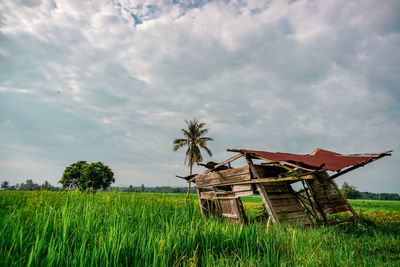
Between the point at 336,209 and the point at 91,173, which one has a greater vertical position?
the point at 91,173

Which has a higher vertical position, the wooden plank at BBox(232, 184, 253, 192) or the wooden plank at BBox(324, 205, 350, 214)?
the wooden plank at BBox(232, 184, 253, 192)

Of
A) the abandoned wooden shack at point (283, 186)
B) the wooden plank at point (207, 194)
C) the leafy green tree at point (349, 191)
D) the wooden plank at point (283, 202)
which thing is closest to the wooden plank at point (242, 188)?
the abandoned wooden shack at point (283, 186)

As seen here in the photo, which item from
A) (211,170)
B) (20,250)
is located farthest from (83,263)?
(211,170)

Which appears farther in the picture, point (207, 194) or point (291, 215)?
point (207, 194)

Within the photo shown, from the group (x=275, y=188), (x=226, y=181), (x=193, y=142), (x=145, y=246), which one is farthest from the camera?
(x=193, y=142)

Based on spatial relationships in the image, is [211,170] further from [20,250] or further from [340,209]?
[20,250]

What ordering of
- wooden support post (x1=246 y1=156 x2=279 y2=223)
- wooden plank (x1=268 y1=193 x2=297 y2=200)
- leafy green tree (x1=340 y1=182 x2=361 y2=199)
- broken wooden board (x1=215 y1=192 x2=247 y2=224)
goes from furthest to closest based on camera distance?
leafy green tree (x1=340 y1=182 x2=361 y2=199), broken wooden board (x1=215 y1=192 x2=247 y2=224), wooden plank (x1=268 y1=193 x2=297 y2=200), wooden support post (x1=246 y1=156 x2=279 y2=223)

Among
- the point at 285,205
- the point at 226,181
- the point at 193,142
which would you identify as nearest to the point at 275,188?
the point at 285,205

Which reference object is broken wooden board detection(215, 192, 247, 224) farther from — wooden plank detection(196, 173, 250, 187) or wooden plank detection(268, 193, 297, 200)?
wooden plank detection(268, 193, 297, 200)

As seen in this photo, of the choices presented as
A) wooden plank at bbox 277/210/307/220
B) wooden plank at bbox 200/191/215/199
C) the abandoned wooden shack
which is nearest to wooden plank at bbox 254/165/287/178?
the abandoned wooden shack

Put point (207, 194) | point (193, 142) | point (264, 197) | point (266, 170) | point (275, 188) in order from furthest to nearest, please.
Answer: point (193, 142)
point (207, 194)
point (266, 170)
point (275, 188)
point (264, 197)

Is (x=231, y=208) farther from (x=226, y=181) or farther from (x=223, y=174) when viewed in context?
(x=223, y=174)

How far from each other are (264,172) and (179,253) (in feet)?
→ 17.7

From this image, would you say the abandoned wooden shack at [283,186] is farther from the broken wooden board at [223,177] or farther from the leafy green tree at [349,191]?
the leafy green tree at [349,191]
